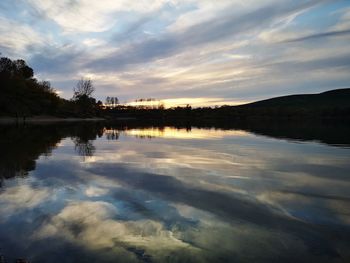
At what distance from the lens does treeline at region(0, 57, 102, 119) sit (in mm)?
79312

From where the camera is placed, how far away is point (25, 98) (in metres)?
85.8

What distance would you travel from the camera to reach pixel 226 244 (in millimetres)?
6180

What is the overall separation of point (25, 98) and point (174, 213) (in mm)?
87357

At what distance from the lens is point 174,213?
805cm

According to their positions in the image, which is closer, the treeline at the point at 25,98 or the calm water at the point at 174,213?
the calm water at the point at 174,213

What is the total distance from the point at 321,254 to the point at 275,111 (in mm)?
157997

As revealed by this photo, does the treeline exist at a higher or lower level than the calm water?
higher

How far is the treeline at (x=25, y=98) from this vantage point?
260ft

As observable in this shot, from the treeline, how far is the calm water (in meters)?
71.8

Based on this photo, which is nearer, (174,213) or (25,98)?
(174,213)

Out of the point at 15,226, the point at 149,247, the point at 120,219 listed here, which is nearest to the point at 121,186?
the point at 120,219

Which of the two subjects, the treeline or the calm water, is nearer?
the calm water

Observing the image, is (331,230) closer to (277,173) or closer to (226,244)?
(226,244)

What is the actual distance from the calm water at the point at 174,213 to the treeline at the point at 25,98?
236 ft
